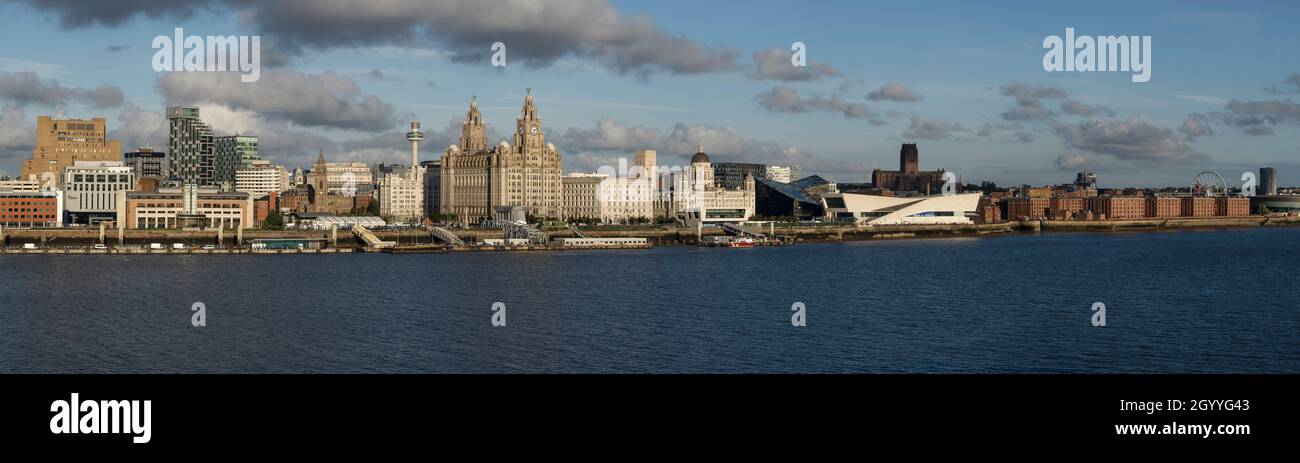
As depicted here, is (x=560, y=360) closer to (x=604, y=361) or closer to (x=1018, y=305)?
(x=604, y=361)

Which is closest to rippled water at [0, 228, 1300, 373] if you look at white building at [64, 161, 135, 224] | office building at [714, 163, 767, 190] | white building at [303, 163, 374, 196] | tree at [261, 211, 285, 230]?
tree at [261, 211, 285, 230]

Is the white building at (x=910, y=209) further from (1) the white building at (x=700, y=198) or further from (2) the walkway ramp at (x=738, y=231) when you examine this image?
(2) the walkway ramp at (x=738, y=231)

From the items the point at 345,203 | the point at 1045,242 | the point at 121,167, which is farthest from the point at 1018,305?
the point at 345,203

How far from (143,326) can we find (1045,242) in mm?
64381

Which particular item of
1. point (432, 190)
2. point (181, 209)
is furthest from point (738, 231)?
point (432, 190)

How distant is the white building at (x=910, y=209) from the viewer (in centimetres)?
10344

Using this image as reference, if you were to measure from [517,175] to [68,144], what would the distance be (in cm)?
4563

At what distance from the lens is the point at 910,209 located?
10531cm

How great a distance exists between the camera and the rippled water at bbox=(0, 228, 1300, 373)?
75.2 feet

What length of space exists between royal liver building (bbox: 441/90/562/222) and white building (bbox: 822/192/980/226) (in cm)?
2557

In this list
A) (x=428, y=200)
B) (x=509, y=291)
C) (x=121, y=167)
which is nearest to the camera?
(x=509, y=291)

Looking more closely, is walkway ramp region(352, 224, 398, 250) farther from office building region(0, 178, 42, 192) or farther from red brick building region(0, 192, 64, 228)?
office building region(0, 178, 42, 192)

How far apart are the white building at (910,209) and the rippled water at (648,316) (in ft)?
161
